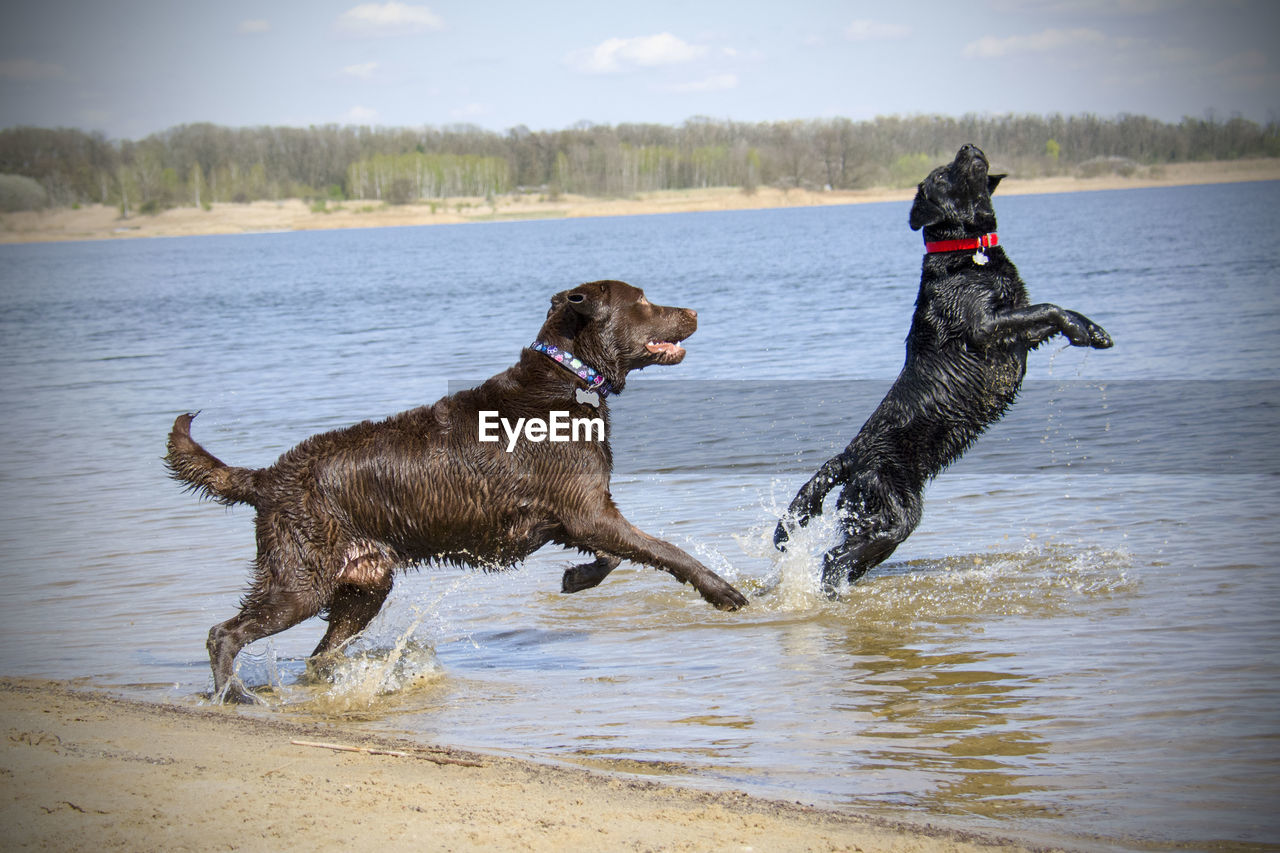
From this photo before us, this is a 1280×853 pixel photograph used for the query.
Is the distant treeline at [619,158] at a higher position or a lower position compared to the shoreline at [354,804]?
higher

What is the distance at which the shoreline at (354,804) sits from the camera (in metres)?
2.99

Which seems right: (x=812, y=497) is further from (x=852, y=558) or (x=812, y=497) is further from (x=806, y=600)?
(x=806, y=600)

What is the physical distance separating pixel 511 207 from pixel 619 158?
48.9 feet

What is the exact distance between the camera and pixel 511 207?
393 feet

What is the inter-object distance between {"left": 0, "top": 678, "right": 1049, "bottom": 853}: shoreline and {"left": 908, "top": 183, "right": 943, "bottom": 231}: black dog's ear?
12.4 ft

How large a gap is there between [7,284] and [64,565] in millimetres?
47205

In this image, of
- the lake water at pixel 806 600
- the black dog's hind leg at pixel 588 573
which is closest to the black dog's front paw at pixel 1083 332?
the lake water at pixel 806 600

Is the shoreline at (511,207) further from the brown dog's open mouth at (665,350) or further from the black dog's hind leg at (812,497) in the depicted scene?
the brown dog's open mouth at (665,350)

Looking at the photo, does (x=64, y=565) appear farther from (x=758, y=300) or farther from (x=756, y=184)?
(x=756, y=184)

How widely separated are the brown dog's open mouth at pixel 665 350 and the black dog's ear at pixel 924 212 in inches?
69.1

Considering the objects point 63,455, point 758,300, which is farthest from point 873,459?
point 758,300

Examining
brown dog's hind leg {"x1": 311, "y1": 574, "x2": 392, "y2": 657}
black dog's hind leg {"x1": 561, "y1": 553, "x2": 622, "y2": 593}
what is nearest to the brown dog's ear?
black dog's hind leg {"x1": 561, "y1": 553, "x2": 622, "y2": 593}

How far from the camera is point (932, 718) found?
4203mm

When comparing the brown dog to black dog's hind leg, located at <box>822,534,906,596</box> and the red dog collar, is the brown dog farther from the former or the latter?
the red dog collar
